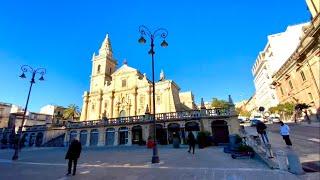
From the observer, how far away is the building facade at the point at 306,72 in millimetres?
35062

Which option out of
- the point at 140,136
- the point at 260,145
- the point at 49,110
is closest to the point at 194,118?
the point at 140,136

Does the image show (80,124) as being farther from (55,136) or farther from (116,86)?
(116,86)

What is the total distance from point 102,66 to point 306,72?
49.7 meters

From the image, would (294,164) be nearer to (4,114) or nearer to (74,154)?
(74,154)

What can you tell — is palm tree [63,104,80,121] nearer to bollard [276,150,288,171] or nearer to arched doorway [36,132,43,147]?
arched doorway [36,132,43,147]

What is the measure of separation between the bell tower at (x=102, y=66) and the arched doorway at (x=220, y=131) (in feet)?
124

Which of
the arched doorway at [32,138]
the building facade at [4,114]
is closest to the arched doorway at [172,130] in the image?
the arched doorway at [32,138]

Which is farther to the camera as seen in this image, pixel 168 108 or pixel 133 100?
pixel 133 100

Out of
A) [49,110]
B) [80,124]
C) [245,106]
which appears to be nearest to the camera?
[80,124]

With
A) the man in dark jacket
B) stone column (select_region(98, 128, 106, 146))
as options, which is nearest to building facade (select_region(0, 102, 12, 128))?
stone column (select_region(98, 128, 106, 146))

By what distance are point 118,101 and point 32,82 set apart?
31.6 meters

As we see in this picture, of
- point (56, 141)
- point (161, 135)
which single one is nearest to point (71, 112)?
point (56, 141)

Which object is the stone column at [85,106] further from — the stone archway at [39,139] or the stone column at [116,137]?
the stone column at [116,137]

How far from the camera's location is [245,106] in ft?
378
